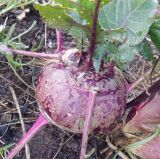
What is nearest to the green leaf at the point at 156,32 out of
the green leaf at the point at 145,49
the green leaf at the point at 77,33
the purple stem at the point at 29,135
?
the green leaf at the point at 145,49

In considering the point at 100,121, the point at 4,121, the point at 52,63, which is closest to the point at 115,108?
the point at 100,121

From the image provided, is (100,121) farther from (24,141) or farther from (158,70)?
(158,70)

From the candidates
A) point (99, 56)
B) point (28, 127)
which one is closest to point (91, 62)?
point (99, 56)

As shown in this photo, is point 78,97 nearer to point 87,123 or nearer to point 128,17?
point 87,123

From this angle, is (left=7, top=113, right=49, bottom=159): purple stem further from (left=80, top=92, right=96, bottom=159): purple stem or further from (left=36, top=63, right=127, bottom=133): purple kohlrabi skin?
(left=80, top=92, right=96, bottom=159): purple stem

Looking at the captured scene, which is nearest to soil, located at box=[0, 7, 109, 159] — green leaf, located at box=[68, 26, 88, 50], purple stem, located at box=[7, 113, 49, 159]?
purple stem, located at box=[7, 113, 49, 159]
